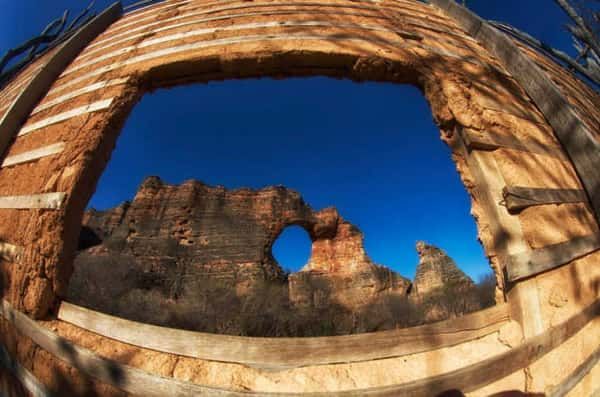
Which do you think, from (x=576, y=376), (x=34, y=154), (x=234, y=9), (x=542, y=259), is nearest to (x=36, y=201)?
(x=34, y=154)

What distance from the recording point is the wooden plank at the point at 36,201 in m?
1.98

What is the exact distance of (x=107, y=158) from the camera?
7.95 feet

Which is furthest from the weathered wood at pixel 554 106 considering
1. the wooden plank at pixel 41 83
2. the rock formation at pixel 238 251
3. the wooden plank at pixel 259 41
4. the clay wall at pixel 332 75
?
the rock formation at pixel 238 251

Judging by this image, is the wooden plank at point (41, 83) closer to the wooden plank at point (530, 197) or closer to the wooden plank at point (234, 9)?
the wooden plank at point (234, 9)

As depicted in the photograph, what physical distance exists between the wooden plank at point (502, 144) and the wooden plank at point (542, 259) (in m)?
0.79

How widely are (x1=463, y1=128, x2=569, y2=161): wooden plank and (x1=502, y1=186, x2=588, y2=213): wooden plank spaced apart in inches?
15.2

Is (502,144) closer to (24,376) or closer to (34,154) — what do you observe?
(24,376)

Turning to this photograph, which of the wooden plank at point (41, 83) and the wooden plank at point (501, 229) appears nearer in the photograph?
the wooden plank at point (501, 229)

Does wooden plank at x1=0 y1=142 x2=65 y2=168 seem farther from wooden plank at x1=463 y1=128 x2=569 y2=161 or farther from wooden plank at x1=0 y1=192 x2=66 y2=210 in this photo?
wooden plank at x1=463 y1=128 x2=569 y2=161

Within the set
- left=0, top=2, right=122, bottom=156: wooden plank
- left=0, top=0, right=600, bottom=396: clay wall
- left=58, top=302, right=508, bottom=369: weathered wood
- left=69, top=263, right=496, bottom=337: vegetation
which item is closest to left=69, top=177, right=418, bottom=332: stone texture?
left=69, top=263, right=496, bottom=337: vegetation

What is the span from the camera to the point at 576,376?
4.62ft

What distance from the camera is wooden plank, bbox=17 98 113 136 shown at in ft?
7.89

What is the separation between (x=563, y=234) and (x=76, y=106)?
14.2ft

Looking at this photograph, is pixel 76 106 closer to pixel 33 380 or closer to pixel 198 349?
pixel 33 380
